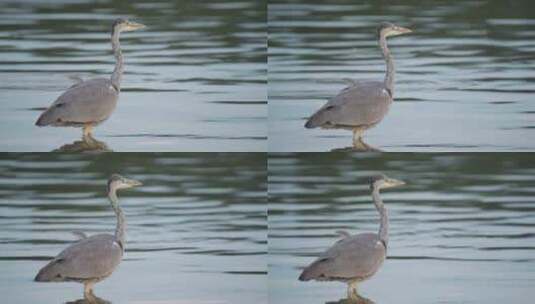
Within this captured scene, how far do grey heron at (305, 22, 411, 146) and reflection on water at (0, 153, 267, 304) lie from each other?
0.99 ft

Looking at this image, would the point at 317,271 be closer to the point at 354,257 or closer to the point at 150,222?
the point at 354,257

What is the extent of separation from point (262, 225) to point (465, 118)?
0.91 m

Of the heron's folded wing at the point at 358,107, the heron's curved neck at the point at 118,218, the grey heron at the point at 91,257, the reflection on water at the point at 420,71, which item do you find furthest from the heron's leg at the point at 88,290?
the heron's folded wing at the point at 358,107

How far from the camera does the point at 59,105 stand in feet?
15.5

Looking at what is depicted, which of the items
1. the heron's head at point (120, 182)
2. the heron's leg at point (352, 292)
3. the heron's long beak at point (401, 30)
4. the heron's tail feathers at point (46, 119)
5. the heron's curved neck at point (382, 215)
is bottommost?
the heron's leg at point (352, 292)

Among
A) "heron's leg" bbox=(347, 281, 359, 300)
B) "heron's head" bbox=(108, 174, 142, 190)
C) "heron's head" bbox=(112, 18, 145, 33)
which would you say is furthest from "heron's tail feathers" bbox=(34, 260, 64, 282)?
"heron's leg" bbox=(347, 281, 359, 300)

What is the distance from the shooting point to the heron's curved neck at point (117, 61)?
477 cm

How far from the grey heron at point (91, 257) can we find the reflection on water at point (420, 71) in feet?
2.19

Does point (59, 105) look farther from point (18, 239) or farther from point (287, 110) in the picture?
point (287, 110)

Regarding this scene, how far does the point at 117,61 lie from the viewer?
478 centimetres

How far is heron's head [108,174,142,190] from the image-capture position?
186 inches

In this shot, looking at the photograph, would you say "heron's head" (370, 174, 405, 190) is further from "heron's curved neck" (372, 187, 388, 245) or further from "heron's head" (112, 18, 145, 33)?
"heron's head" (112, 18, 145, 33)

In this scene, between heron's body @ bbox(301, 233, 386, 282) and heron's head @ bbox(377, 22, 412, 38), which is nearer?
heron's body @ bbox(301, 233, 386, 282)

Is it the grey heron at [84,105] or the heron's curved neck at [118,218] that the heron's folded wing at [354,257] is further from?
the grey heron at [84,105]
